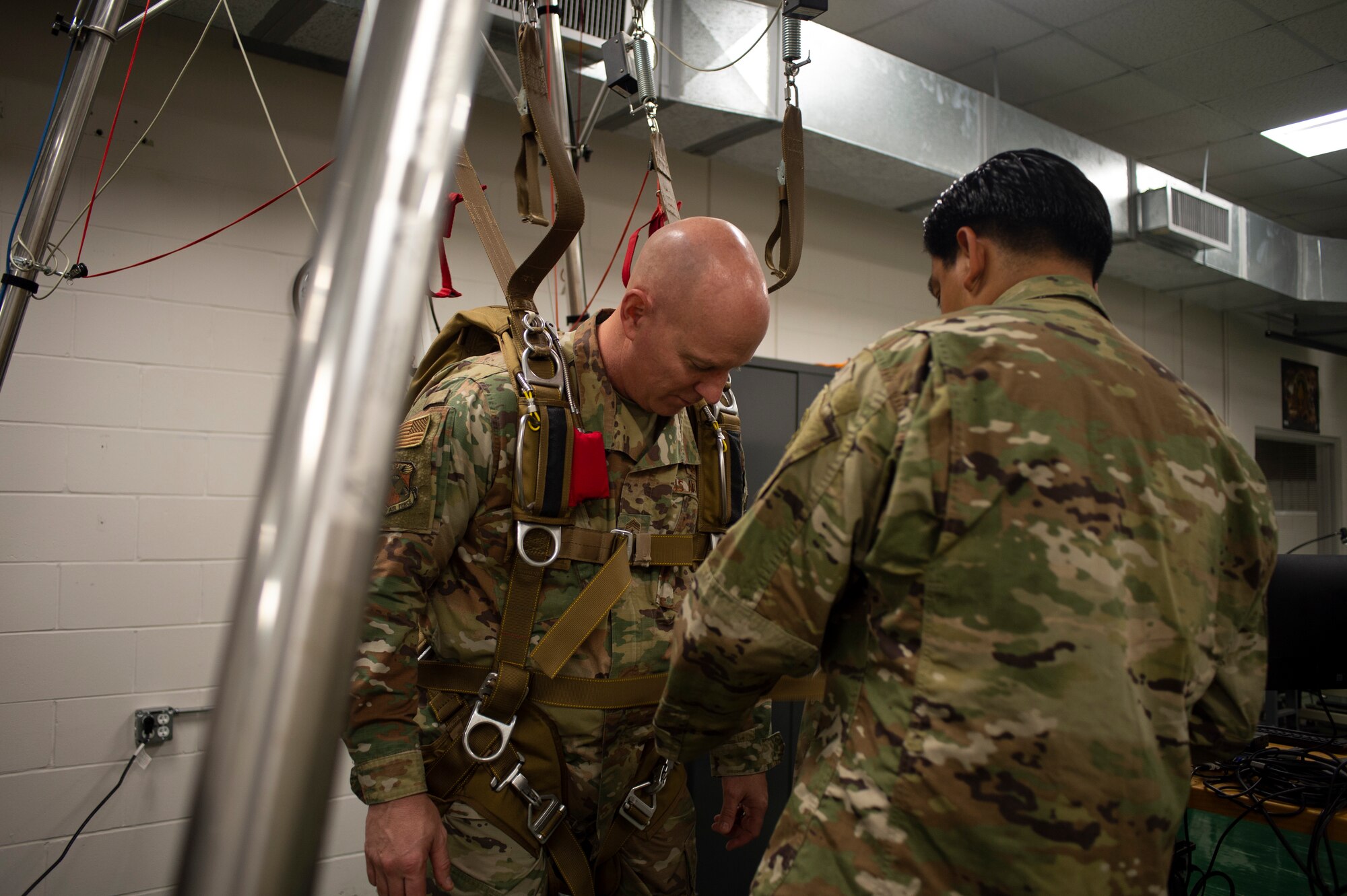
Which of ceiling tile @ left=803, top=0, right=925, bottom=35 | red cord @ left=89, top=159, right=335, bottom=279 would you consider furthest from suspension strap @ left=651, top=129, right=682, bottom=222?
ceiling tile @ left=803, top=0, right=925, bottom=35

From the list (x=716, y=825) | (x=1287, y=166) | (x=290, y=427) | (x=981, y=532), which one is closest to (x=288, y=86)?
(x=716, y=825)

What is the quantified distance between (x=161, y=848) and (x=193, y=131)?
219cm

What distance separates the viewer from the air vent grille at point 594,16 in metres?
2.60

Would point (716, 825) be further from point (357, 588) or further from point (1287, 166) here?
point (1287, 166)

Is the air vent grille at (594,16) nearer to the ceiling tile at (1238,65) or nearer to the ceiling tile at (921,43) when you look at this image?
the ceiling tile at (921,43)

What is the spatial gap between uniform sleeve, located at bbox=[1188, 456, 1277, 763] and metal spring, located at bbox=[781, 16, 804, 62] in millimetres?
1001

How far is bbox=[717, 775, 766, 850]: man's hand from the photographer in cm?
161

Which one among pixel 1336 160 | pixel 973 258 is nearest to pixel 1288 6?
pixel 1336 160

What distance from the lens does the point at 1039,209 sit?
3.65ft

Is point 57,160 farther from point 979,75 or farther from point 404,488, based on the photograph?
point 979,75

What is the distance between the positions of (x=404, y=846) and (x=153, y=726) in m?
1.76

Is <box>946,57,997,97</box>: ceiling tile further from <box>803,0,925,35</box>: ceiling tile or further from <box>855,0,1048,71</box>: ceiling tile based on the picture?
<box>803,0,925,35</box>: ceiling tile

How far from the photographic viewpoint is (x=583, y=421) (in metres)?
1.52

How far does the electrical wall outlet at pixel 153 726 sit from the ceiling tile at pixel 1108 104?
15.6 feet
